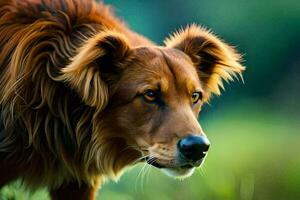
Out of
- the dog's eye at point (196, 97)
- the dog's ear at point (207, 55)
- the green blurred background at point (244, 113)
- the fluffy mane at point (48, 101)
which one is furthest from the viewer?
the green blurred background at point (244, 113)

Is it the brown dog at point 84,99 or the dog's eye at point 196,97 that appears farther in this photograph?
the dog's eye at point 196,97

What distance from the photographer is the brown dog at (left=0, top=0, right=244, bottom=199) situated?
5.66 meters

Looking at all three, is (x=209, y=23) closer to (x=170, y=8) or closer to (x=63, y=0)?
(x=170, y=8)

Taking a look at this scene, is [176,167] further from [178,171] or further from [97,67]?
[97,67]

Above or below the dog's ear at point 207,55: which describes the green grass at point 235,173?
below

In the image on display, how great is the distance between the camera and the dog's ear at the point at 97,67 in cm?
564

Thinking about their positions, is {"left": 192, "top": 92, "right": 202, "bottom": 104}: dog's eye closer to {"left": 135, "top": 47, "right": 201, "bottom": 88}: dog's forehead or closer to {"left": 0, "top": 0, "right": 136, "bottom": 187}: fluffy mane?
{"left": 135, "top": 47, "right": 201, "bottom": 88}: dog's forehead

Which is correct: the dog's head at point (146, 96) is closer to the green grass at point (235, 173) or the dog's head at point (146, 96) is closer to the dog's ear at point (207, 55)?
the dog's ear at point (207, 55)

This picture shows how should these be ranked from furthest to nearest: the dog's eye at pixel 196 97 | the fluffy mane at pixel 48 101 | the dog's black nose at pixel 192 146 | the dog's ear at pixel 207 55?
the dog's ear at pixel 207 55
the dog's eye at pixel 196 97
the fluffy mane at pixel 48 101
the dog's black nose at pixel 192 146

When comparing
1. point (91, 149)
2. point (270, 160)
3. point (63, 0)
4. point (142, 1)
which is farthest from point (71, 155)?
point (142, 1)

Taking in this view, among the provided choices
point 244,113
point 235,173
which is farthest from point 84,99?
point 244,113

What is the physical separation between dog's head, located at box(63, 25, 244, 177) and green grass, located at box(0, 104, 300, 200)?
2.63 feet

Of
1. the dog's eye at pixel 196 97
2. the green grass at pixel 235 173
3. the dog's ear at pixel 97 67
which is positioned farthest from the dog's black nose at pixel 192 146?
the green grass at pixel 235 173

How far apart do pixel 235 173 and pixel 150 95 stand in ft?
8.31
